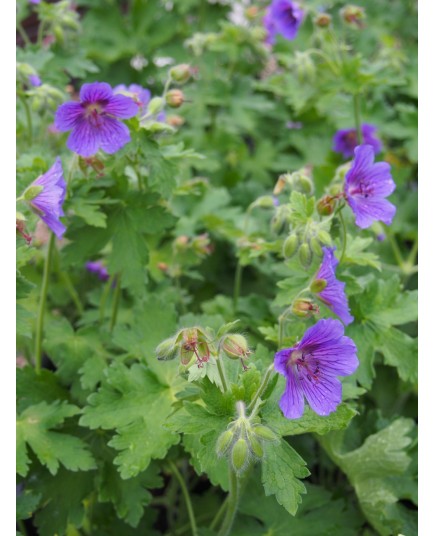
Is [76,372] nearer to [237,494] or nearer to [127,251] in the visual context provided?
[127,251]

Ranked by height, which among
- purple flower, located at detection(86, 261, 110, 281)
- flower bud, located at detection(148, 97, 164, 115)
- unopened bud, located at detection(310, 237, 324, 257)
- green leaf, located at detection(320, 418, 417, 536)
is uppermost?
flower bud, located at detection(148, 97, 164, 115)

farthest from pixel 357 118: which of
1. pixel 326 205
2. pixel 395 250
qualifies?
pixel 326 205

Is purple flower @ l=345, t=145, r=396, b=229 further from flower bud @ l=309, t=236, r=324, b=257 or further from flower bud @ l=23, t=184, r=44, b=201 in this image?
flower bud @ l=23, t=184, r=44, b=201

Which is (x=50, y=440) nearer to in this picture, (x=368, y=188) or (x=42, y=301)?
(x=42, y=301)

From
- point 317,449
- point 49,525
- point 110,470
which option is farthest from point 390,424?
point 49,525

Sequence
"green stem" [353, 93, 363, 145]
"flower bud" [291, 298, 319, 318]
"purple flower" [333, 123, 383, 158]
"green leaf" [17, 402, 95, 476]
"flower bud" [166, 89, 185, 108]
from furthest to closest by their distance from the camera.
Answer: "purple flower" [333, 123, 383, 158] < "green stem" [353, 93, 363, 145] < "flower bud" [166, 89, 185, 108] < "green leaf" [17, 402, 95, 476] < "flower bud" [291, 298, 319, 318]

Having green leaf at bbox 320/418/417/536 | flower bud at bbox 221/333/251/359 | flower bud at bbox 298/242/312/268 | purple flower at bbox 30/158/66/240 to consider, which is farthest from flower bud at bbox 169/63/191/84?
green leaf at bbox 320/418/417/536
